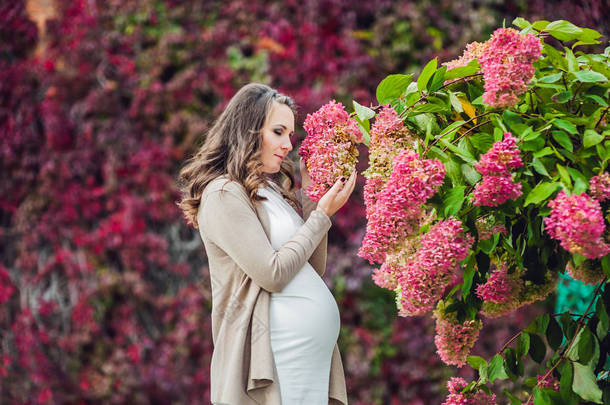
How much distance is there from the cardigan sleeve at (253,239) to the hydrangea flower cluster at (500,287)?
1.58ft

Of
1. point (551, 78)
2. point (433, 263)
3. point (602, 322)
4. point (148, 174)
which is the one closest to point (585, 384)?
point (602, 322)

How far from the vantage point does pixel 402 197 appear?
145cm

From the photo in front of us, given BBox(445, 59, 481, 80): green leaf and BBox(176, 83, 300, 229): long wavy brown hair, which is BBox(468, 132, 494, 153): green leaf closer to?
BBox(445, 59, 481, 80): green leaf

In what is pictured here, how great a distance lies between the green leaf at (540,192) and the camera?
4.49 ft

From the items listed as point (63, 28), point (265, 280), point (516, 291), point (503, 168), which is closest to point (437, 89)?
point (503, 168)

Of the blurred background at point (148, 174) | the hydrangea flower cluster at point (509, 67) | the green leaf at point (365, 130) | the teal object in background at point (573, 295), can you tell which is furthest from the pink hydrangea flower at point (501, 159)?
the blurred background at point (148, 174)

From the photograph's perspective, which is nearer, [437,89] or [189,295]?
[437,89]

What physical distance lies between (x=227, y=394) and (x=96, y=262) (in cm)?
268

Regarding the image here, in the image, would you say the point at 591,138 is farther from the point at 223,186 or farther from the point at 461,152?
the point at 223,186

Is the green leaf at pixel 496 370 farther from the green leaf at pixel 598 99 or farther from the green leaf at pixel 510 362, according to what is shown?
the green leaf at pixel 598 99

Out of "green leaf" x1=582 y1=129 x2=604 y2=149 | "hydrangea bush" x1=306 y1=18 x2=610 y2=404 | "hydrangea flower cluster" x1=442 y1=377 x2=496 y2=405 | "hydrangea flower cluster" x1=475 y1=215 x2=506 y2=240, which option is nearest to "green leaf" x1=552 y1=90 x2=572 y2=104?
"hydrangea bush" x1=306 y1=18 x2=610 y2=404

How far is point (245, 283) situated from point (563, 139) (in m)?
0.93

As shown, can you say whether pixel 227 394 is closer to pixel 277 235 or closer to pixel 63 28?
pixel 277 235

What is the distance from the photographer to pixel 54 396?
420cm
